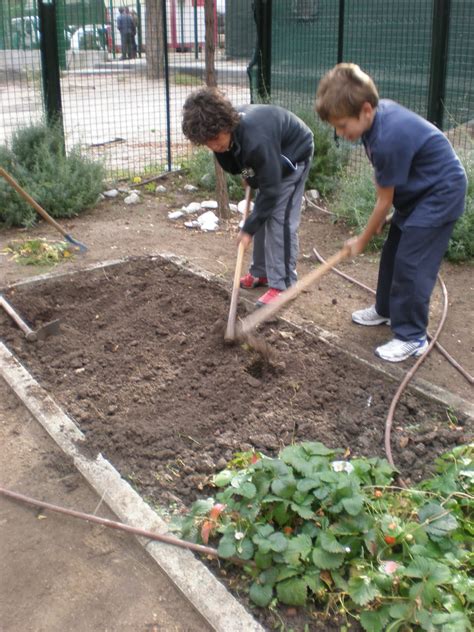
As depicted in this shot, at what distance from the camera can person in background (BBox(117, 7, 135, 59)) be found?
9.70 metres

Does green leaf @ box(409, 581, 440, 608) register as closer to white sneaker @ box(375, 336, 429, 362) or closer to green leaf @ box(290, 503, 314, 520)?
green leaf @ box(290, 503, 314, 520)

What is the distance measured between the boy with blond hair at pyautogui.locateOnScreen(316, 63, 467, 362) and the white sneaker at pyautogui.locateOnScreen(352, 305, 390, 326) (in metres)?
0.42

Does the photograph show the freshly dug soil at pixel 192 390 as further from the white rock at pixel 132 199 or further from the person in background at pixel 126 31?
the person in background at pixel 126 31

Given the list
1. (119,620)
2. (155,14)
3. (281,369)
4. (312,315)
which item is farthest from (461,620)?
(155,14)

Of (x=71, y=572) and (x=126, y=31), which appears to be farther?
(x=126, y=31)

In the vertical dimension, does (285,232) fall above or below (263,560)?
above

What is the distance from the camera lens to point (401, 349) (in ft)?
14.0

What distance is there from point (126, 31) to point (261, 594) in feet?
29.6

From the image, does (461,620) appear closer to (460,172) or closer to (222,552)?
(222,552)

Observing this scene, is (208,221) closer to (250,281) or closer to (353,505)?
(250,281)

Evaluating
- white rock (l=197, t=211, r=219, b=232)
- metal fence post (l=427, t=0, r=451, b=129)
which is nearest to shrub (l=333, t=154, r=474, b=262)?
white rock (l=197, t=211, r=219, b=232)

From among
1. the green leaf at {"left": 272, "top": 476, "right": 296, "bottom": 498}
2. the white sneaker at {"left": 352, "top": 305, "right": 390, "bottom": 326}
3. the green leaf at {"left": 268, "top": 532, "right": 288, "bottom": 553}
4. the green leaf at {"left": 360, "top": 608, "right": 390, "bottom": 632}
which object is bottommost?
the green leaf at {"left": 360, "top": 608, "right": 390, "bottom": 632}

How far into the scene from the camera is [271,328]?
15.5 ft

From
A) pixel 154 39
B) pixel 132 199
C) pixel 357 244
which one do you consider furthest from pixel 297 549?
pixel 154 39
